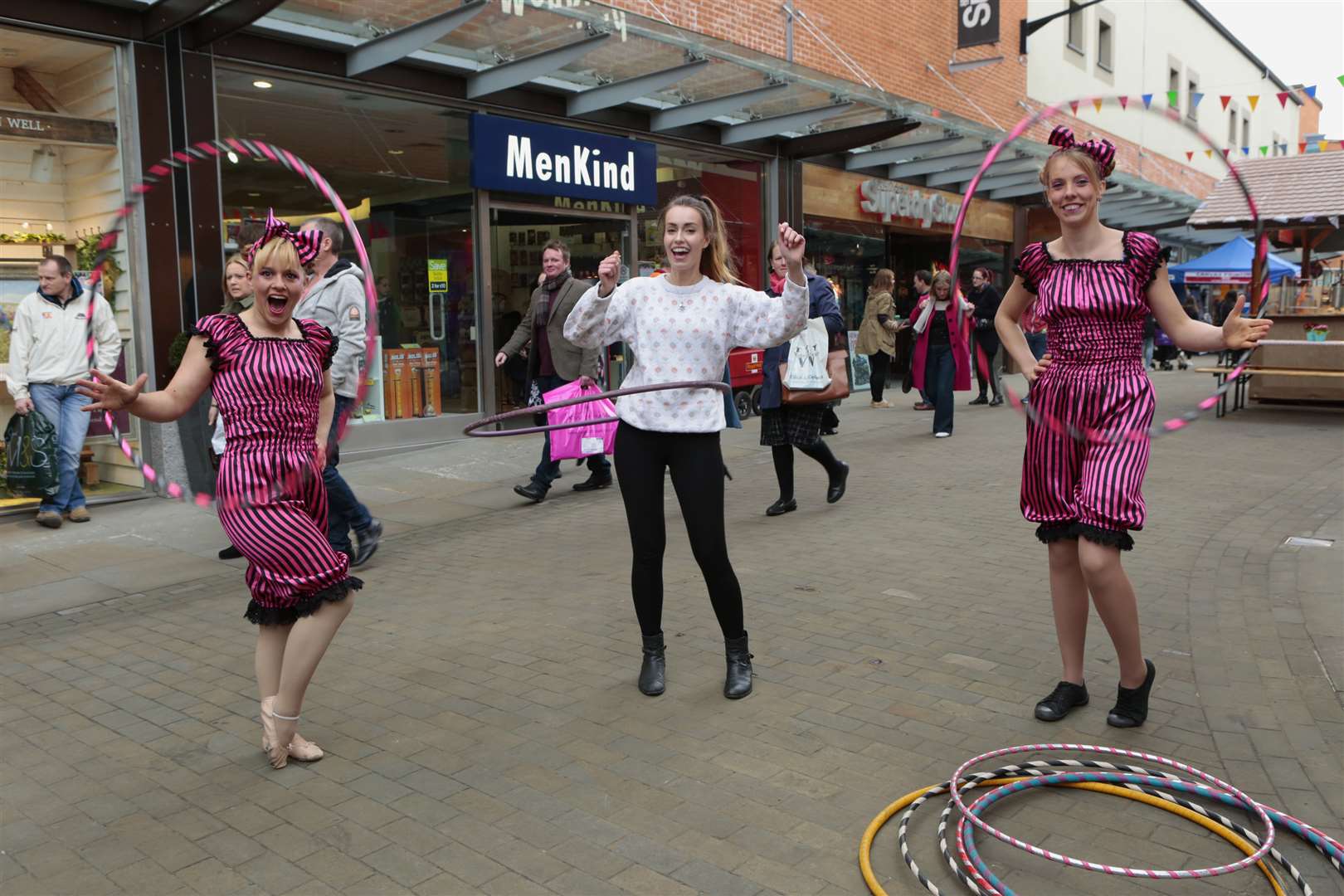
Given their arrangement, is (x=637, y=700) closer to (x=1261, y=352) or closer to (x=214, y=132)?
(x=214, y=132)

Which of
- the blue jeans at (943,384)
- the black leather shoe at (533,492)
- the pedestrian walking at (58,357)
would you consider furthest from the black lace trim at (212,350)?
the blue jeans at (943,384)

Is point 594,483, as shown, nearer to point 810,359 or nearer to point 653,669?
point 810,359

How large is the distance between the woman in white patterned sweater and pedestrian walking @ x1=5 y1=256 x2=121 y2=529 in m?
4.79

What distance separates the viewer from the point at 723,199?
51.4 feet

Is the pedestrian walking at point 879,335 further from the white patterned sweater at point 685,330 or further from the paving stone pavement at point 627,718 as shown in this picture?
the white patterned sweater at point 685,330

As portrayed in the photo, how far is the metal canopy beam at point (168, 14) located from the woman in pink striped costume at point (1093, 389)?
688 centimetres

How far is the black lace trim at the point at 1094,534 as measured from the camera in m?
3.78

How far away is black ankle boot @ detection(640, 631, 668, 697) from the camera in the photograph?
4.47m

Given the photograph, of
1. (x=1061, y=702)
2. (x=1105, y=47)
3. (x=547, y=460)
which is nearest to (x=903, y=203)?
(x=1105, y=47)

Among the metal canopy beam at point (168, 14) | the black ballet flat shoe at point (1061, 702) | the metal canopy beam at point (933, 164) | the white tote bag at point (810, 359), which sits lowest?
the black ballet flat shoe at point (1061, 702)

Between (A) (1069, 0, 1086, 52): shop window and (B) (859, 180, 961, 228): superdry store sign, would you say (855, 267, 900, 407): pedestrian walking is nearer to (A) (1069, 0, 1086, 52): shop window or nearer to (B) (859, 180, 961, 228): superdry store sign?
(B) (859, 180, 961, 228): superdry store sign

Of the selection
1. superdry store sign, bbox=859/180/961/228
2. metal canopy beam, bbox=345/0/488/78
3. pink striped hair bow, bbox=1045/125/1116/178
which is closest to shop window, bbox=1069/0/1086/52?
superdry store sign, bbox=859/180/961/228

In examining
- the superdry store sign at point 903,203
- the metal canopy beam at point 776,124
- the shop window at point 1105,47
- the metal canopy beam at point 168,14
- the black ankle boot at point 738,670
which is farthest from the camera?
the shop window at point 1105,47

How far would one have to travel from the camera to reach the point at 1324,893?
114 inches
